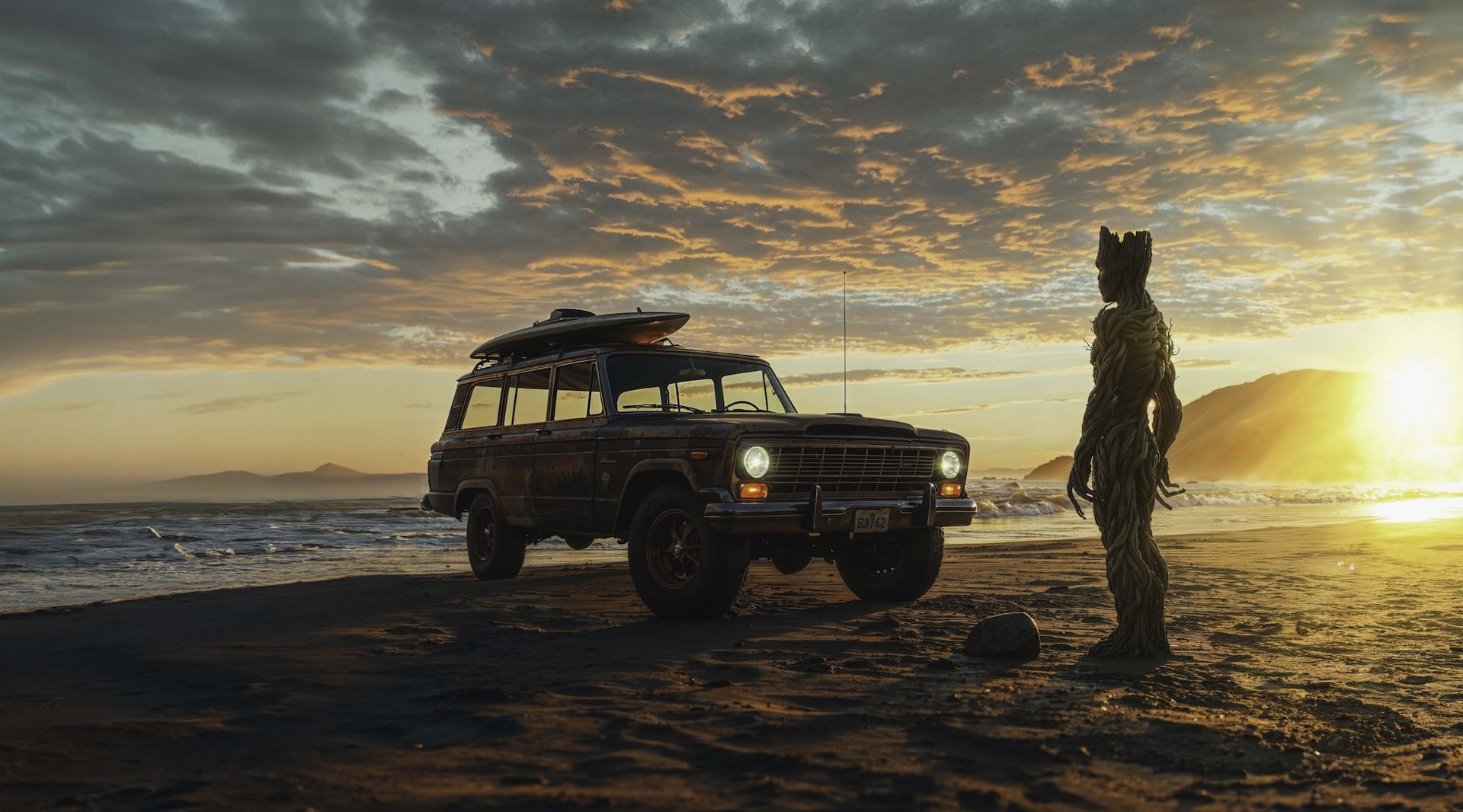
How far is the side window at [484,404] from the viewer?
1000 cm

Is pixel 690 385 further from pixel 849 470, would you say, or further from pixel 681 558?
pixel 681 558

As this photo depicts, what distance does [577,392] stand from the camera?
28.5 feet

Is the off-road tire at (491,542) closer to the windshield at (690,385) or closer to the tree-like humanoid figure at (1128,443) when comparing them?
the windshield at (690,385)

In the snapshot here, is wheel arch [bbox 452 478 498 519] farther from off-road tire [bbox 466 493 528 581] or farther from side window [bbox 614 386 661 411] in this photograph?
side window [bbox 614 386 661 411]

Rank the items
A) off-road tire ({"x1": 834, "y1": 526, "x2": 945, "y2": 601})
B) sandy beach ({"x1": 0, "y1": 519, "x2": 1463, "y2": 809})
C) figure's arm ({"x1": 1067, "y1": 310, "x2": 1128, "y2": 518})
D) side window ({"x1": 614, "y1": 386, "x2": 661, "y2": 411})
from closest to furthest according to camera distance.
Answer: sandy beach ({"x1": 0, "y1": 519, "x2": 1463, "y2": 809})
figure's arm ({"x1": 1067, "y1": 310, "x2": 1128, "y2": 518})
off-road tire ({"x1": 834, "y1": 526, "x2": 945, "y2": 601})
side window ({"x1": 614, "y1": 386, "x2": 661, "y2": 411})

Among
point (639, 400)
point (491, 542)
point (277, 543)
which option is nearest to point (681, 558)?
point (639, 400)

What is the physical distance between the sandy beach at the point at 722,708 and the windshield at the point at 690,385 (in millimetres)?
1739

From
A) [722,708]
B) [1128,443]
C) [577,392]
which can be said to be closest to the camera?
[722,708]

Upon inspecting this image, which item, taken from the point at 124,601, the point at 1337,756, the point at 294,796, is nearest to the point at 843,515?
the point at 1337,756

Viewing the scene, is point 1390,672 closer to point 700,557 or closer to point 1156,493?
point 1156,493

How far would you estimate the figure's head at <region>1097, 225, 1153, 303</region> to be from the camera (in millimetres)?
5469

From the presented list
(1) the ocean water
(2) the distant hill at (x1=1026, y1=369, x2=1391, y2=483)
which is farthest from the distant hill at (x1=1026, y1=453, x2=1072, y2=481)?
(1) the ocean water

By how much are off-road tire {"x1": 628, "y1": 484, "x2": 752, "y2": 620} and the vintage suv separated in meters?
0.01

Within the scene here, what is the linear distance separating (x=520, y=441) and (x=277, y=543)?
9.39 metres
